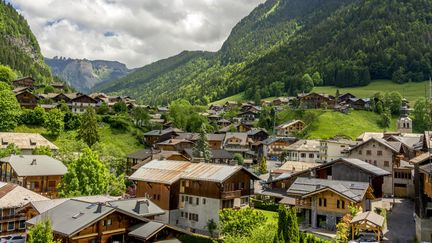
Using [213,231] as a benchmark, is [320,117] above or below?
above

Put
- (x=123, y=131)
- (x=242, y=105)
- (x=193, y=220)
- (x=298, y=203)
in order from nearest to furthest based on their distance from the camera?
(x=193, y=220)
(x=298, y=203)
(x=123, y=131)
(x=242, y=105)

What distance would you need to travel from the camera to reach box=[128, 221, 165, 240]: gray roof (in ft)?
132

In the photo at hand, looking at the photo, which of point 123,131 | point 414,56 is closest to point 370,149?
point 123,131

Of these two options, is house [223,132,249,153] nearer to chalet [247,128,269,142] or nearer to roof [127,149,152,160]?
chalet [247,128,269,142]

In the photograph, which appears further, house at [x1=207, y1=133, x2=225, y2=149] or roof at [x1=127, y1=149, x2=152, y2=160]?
house at [x1=207, y1=133, x2=225, y2=149]

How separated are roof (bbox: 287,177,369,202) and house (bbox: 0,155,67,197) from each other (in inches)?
1401

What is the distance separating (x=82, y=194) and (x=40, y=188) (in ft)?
40.4

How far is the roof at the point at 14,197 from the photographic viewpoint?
4959cm

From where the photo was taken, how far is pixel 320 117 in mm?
129250

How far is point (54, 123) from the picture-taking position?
97.7 m

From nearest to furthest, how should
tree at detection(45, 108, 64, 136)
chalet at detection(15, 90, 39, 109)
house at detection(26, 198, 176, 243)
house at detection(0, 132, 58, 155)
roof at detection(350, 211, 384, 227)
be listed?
1. house at detection(26, 198, 176, 243)
2. roof at detection(350, 211, 384, 227)
3. house at detection(0, 132, 58, 155)
4. tree at detection(45, 108, 64, 136)
5. chalet at detection(15, 90, 39, 109)

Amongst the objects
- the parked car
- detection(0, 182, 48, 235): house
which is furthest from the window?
the parked car

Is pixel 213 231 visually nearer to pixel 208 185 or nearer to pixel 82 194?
pixel 208 185

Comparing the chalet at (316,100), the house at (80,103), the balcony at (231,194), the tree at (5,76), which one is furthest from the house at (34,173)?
the chalet at (316,100)
